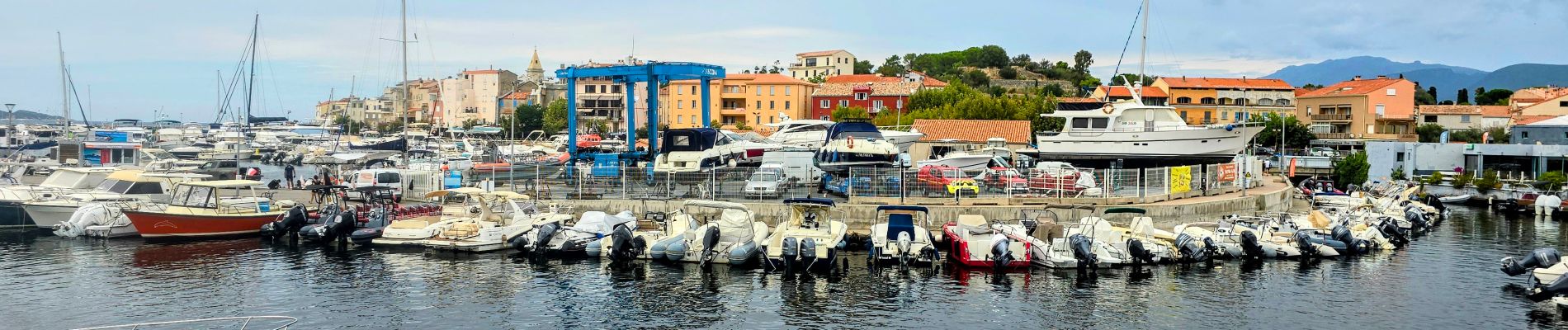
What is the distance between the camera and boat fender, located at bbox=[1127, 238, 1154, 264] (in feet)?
80.7

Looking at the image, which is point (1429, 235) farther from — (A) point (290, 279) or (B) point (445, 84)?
(B) point (445, 84)

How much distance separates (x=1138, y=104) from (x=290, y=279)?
2885 centimetres

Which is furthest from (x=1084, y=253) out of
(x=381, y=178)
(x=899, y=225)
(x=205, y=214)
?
(x=381, y=178)

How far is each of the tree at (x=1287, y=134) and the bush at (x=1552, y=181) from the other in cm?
2028

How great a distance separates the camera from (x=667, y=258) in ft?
82.0

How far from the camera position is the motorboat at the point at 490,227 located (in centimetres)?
2695

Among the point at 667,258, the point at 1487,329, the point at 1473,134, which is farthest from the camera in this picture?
the point at 1473,134

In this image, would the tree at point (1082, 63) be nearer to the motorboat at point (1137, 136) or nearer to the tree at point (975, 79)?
the tree at point (975, 79)

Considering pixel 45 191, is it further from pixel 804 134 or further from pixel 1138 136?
pixel 1138 136

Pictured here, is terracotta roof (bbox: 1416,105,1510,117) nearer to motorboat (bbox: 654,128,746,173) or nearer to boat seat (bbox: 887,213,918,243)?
motorboat (bbox: 654,128,746,173)

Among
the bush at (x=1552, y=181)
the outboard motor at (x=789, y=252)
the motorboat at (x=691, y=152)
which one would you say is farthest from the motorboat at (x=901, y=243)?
the bush at (x=1552, y=181)

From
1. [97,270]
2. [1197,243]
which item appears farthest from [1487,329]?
[97,270]

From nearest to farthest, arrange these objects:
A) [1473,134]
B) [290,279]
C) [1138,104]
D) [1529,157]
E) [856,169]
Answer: [290,279] < [856,169] < [1138,104] < [1529,157] < [1473,134]

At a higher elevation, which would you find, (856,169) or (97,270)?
(856,169)
